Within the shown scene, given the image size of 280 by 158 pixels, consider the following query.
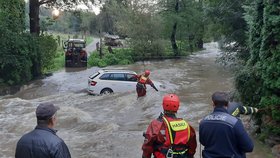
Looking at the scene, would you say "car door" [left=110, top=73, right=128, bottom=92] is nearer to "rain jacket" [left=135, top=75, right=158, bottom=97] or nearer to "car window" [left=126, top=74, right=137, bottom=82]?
"car window" [left=126, top=74, right=137, bottom=82]

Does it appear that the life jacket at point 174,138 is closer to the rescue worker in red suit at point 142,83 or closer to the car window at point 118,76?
the rescue worker in red suit at point 142,83

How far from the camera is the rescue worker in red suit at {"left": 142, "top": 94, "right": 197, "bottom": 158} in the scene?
525 cm

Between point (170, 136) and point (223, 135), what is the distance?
0.69 meters

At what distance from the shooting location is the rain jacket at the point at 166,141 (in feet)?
17.3

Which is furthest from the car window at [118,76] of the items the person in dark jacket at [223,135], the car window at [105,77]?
the person in dark jacket at [223,135]

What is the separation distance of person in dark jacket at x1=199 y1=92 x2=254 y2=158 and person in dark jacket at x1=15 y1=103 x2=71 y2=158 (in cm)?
177

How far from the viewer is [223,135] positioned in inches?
194

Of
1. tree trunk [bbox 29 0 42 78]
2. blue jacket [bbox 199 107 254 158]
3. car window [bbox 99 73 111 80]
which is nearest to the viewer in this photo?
blue jacket [bbox 199 107 254 158]

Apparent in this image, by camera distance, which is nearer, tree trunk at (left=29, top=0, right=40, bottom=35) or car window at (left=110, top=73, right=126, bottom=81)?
car window at (left=110, top=73, right=126, bottom=81)

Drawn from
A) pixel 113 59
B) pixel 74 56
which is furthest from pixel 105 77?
pixel 113 59

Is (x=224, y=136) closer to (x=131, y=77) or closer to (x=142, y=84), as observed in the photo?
(x=142, y=84)

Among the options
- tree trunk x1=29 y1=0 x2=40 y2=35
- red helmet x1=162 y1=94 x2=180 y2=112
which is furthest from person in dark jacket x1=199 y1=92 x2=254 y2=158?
tree trunk x1=29 y1=0 x2=40 y2=35

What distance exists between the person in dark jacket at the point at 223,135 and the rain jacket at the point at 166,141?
262 millimetres

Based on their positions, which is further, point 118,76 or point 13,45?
point 13,45
